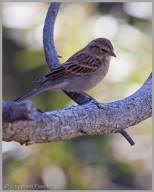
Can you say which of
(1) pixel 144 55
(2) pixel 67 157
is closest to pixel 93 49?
(1) pixel 144 55

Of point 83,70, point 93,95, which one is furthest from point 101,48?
point 93,95

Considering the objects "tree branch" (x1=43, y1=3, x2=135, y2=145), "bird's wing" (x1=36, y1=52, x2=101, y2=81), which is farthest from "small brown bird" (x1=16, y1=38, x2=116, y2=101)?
"tree branch" (x1=43, y1=3, x2=135, y2=145)

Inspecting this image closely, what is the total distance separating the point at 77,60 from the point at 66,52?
233mm

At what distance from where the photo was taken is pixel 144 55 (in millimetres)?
5125

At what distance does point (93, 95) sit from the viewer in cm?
512

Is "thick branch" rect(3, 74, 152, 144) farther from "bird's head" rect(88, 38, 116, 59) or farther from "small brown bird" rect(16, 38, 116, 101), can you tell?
"bird's head" rect(88, 38, 116, 59)

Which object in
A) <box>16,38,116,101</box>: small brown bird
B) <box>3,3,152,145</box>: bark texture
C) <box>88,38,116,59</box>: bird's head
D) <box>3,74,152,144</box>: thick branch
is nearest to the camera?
<box>3,3,152,145</box>: bark texture

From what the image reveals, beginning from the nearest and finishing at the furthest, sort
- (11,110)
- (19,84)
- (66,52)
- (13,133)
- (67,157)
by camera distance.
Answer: (11,110), (13,133), (67,157), (66,52), (19,84)

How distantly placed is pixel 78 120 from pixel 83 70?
1.78m

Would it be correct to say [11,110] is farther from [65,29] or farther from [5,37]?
[5,37]

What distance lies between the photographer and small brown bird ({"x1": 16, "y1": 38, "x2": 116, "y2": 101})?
15.1ft

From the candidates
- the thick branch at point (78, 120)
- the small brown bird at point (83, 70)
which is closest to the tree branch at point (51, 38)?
the small brown bird at point (83, 70)

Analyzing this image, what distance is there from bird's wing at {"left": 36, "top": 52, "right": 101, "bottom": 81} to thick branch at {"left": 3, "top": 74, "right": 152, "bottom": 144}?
1.04 metres

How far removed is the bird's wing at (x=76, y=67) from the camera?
4.61m
